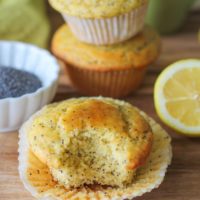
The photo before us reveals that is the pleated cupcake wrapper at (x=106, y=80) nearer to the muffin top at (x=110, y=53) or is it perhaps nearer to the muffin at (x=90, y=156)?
the muffin top at (x=110, y=53)

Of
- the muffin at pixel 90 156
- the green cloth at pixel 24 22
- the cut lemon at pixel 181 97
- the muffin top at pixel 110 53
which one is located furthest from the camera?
the green cloth at pixel 24 22

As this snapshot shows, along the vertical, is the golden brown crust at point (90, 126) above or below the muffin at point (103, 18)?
below

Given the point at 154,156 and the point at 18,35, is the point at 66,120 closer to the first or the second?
the point at 154,156

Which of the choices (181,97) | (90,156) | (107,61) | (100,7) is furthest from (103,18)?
(90,156)

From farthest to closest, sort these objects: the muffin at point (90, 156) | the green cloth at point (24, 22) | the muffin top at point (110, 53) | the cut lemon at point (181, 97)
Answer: the green cloth at point (24, 22), the muffin top at point (110, 53), the cut lemon at point (181, 97), the muffin at point (90, 156)

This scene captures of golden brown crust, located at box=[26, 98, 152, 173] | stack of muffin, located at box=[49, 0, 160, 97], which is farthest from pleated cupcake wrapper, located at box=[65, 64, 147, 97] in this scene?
golden brown crust, located at box=[26, 98, 152, 173]

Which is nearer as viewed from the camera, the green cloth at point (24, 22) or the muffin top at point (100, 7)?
the muffin top at point (100, 7)

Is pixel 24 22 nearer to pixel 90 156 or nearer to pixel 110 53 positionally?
pixel 110 53

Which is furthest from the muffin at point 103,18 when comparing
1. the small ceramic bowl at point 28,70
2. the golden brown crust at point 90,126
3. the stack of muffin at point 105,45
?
the golden brown crust at point 90,126
